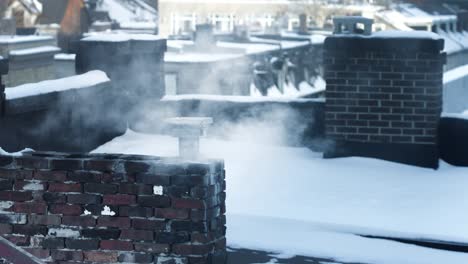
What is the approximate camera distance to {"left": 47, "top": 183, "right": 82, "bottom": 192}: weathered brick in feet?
18.3

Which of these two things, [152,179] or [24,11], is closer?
[152,179]

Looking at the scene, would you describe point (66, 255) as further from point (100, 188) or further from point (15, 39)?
point (15, 39)

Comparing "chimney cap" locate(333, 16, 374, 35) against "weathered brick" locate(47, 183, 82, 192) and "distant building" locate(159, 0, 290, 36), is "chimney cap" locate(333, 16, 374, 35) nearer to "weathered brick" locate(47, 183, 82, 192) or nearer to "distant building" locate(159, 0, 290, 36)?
"weathered brick" locate(47, 183, 82, 192)

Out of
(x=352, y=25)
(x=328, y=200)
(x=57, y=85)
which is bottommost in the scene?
(x=328, y=200)

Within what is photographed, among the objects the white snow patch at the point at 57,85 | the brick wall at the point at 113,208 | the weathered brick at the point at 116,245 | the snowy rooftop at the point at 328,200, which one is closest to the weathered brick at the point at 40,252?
the brick wall at the point at 113,208

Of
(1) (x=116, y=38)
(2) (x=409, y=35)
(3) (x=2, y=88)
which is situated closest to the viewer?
(3) (x=2, y=88)

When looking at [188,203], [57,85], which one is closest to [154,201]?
[188,203]

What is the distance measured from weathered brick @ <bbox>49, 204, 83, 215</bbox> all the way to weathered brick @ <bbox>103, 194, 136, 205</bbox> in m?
0.18

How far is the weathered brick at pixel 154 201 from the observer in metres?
5.44

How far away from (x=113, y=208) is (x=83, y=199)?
187 millimetres

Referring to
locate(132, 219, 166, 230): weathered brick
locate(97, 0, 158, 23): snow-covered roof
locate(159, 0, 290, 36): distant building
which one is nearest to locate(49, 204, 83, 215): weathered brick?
locate(132, 219, 166, 230): weathered brick

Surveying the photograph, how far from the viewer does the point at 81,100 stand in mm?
10898

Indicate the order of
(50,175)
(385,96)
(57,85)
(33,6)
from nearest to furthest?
(50,175), (57,85), (385,96), (33,6)

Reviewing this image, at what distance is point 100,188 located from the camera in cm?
553
